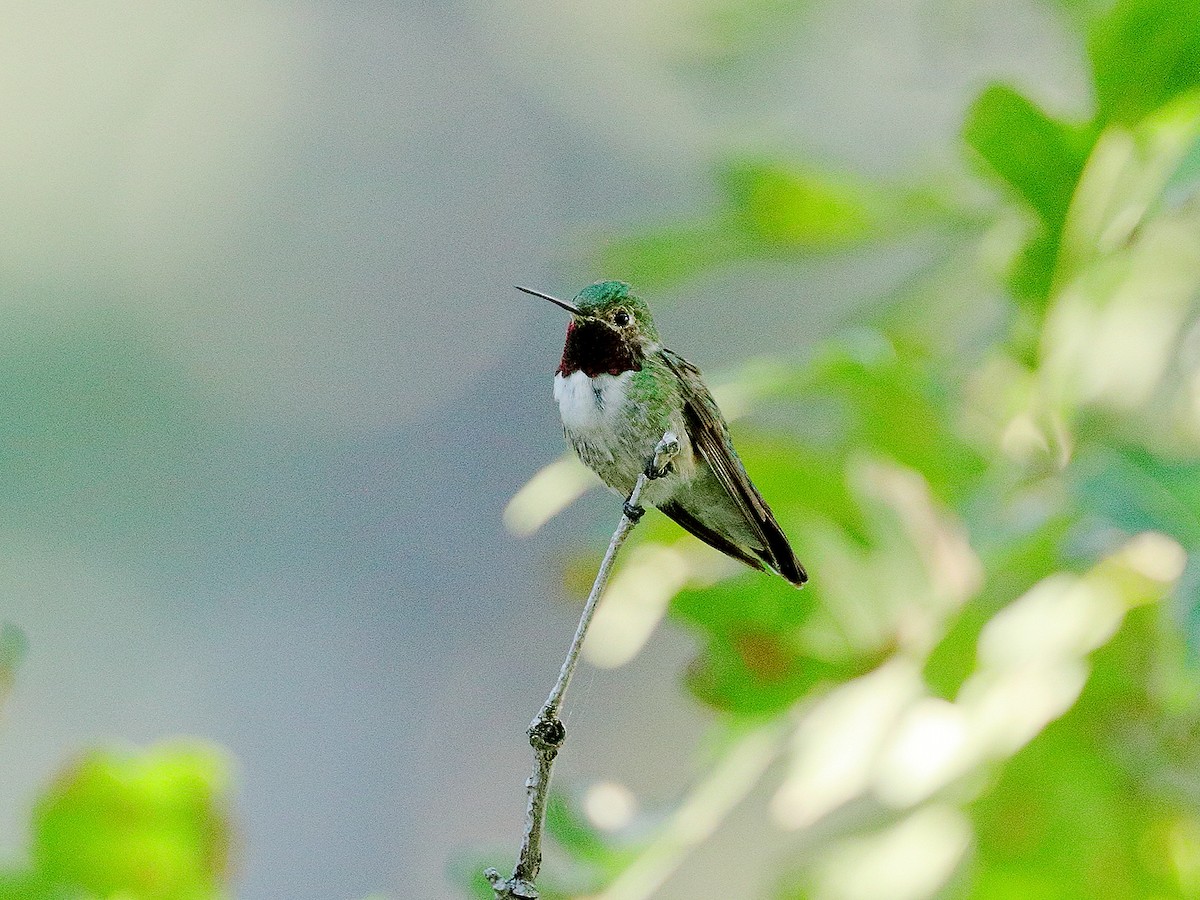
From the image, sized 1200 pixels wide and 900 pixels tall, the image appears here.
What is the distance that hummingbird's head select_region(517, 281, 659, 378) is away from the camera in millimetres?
660

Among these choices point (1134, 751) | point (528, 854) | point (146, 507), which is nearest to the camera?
point (528, 854)

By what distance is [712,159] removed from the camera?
1123 millimetres

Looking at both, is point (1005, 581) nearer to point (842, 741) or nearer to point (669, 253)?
point (842, 741)

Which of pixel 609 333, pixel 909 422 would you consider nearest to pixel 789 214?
pixel 909 422

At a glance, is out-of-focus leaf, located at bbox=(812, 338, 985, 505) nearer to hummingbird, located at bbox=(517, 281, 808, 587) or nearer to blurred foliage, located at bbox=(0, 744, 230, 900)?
hummingbird, located at bbox=(517, 281, 808, 587)

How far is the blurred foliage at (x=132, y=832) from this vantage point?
0.73 meters

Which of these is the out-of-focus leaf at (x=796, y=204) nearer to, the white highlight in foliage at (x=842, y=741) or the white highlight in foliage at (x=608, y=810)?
the white highlight in foliage at (x=842, y=741)

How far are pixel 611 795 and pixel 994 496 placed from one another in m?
0.38

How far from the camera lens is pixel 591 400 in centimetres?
68

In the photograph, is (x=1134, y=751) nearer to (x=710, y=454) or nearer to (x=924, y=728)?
(x=924, y=728)

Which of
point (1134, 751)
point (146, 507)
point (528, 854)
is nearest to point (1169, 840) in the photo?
point (1134, 751)

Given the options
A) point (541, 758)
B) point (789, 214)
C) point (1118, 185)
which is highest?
point (789, 214)

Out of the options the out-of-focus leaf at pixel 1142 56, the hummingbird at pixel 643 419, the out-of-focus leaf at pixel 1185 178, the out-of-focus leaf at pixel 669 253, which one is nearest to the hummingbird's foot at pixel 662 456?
the hummingbird at pixel 643 419

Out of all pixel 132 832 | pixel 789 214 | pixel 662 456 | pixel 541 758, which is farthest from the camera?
pixel 789 214
